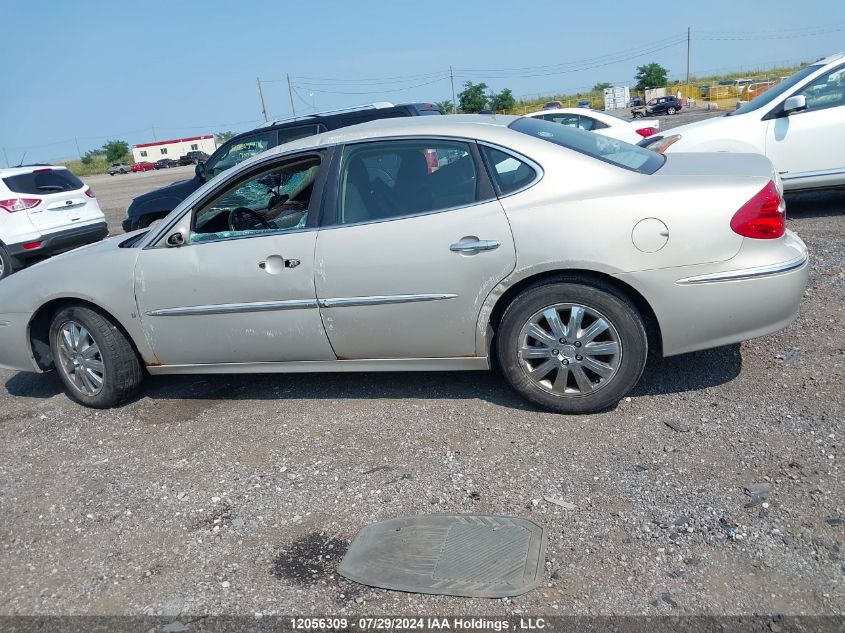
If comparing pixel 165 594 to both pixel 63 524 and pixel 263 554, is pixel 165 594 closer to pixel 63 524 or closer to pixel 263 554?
pixel 263 554

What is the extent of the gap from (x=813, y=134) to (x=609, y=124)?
444 centimetres

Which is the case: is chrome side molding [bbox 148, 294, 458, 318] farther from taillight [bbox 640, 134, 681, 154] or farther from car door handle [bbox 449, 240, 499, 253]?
taillight [bbox 640, 134, 681, 154]

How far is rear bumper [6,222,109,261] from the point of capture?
36.1 feet

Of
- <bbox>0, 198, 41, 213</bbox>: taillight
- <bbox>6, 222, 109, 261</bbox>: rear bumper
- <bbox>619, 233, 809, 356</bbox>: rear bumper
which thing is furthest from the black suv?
<bbox>619, 233, 809, 356</bbox>: rear bumper

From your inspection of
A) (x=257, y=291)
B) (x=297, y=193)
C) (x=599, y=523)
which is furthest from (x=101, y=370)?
Result: (x=599, y=523)

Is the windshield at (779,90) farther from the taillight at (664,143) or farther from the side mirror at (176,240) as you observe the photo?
the side mirror at (176,240)

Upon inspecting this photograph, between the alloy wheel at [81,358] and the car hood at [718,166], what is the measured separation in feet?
12.2

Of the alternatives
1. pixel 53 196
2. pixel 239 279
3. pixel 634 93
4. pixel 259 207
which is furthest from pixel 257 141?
pixel 634 93

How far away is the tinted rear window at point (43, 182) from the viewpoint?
11102mm

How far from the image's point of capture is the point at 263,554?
10.5 ft

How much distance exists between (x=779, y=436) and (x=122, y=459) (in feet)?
11.7

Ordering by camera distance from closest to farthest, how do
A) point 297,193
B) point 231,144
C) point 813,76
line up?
point 297,193 → point 813,76 → point 231,144

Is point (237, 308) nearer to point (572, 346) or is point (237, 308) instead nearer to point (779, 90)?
point (572, 346)

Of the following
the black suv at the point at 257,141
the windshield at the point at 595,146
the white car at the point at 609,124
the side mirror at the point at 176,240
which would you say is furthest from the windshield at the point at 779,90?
the side mirror at the point at 176,240
